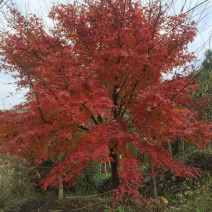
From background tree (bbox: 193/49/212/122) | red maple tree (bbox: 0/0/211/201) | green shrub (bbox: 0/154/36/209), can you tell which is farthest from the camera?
background tree (bbox: 193/49/212/122)

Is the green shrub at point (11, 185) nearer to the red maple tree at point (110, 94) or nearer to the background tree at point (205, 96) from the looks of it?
the red maple tree at point (110, 94)

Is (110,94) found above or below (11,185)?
above

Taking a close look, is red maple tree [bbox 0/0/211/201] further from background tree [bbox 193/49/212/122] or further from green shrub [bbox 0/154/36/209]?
background tree [bbox 193/49/212/122]

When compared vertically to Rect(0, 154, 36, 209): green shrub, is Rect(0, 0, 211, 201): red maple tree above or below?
above

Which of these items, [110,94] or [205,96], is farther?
[205,96]

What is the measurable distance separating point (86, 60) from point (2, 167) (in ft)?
19.5

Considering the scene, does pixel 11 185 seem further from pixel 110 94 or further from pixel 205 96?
pixel 205 96

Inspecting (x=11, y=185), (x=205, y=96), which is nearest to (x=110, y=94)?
(x=11, y=185)

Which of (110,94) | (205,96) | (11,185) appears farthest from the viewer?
(205,96)

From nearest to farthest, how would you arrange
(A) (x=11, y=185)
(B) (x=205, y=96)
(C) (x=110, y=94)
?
(C) (x=110, y=94) → (A) (x=11, y=185) → (B) (x=205, y=96)

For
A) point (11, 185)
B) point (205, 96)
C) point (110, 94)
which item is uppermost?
point (205, 96)

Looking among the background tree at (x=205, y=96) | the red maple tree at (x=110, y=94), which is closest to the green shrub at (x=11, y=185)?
the red maple tree at (x=110, y=94)

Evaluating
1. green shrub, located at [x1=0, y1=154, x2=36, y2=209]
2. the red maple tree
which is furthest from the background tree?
green shrub, located at [x1=0, y1=154, x2=36, y2=209]

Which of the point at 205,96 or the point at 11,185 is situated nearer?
the point at 11,185
